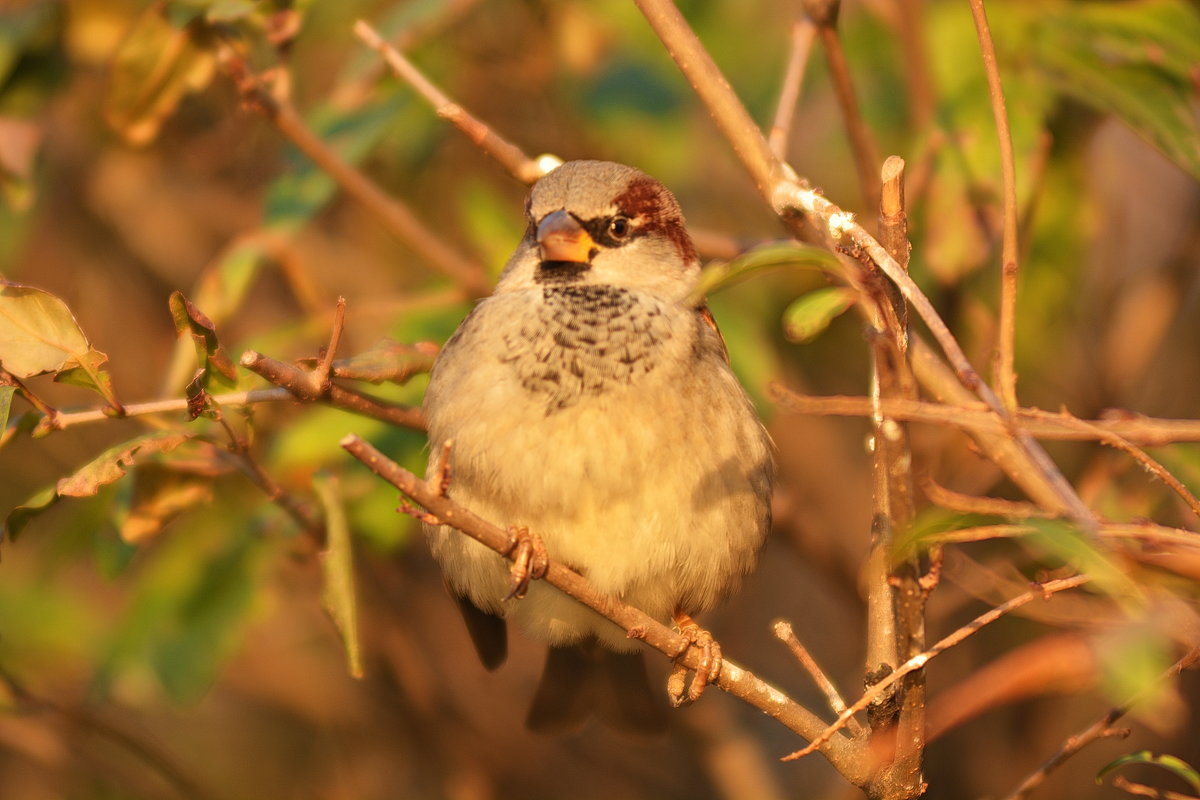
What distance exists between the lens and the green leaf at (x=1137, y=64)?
221 cm

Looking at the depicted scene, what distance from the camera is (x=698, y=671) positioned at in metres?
2.16

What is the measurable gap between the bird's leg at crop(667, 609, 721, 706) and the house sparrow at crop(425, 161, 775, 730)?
9 centimetres

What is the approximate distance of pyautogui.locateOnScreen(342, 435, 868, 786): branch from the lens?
1.50 meters

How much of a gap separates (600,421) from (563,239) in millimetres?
378

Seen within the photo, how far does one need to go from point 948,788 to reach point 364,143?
7.41 ft

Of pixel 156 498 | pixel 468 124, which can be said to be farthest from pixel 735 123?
pixel 156 498

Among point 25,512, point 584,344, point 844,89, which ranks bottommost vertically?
point 25,512

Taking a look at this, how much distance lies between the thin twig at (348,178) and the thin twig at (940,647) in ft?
4.32

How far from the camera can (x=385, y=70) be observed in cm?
269

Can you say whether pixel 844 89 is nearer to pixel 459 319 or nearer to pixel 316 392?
pixel 459 319

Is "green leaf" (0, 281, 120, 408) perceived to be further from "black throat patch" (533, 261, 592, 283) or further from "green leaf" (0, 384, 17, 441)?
"black throat patch" (533, 261, 592, 283)

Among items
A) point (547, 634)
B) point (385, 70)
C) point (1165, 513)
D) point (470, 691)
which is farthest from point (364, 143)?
point (470, 691)

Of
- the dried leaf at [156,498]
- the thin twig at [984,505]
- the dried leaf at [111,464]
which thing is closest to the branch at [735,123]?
the thin twig at [984,505]


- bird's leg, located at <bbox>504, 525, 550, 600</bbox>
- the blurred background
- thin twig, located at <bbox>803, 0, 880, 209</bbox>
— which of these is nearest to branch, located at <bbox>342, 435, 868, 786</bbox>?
bird's leg, located at <bbox>504, 525, 550, 600</bbox>
